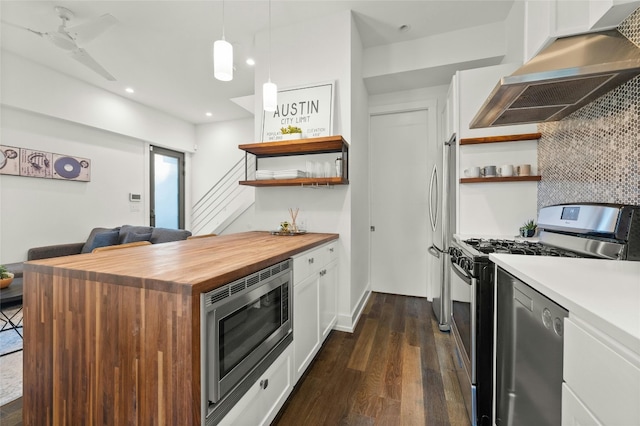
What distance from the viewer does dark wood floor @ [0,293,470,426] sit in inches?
58.9

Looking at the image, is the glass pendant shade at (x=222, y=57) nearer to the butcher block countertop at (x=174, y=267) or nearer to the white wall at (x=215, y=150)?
the butcher block countertop at (x=174, y=267)

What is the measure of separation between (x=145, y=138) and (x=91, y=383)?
4.98 m

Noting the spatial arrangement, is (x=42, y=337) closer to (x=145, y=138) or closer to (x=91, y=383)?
(x=91, y=383)

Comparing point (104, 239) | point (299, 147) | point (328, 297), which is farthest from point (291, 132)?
point (104, 239)

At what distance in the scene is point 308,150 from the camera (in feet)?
8.76

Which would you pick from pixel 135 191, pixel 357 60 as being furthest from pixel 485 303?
pixel 135 191

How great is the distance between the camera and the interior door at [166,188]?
5.29 meters

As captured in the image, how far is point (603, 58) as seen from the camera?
1209 millimetres

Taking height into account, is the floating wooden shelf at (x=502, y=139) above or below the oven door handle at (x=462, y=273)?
above

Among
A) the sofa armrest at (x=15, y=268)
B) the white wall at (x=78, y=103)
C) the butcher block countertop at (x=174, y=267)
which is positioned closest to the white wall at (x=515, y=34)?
the butcher block countertop at (x=174, y=267)

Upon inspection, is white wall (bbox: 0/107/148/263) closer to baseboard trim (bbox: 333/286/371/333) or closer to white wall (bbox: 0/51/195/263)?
white wall (bbox: 0/51/195/263)

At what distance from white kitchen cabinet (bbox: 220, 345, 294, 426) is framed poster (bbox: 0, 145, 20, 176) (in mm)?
4372

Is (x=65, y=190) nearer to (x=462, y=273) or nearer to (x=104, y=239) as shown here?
(x=104, y=239)

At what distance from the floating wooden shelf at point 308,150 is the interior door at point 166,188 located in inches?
143
